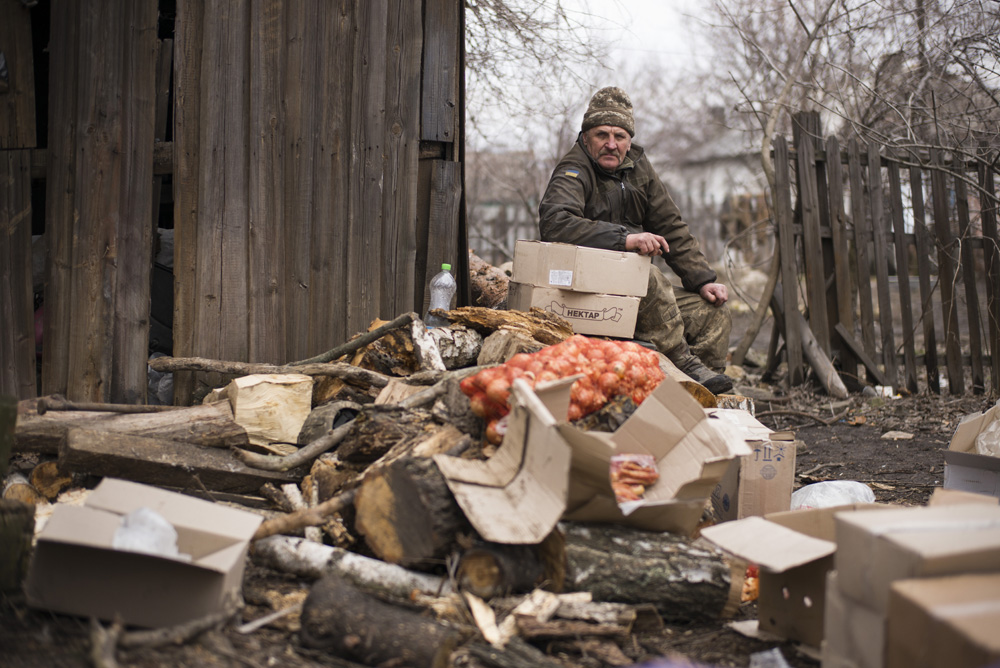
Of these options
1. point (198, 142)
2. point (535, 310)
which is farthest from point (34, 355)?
point (535, 310)

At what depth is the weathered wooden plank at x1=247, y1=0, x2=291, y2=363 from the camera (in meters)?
3.99

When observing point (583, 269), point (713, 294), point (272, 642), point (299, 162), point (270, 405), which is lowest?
point (272, 642)

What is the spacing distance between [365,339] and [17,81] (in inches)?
90.7

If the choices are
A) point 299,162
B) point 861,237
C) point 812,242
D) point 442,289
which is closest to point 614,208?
point 442,289

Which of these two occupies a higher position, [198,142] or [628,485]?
[198,142]

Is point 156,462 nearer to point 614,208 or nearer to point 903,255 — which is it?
point 614,208

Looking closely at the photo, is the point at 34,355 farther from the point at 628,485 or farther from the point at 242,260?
the point at 628,485

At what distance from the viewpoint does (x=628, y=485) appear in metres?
2.76

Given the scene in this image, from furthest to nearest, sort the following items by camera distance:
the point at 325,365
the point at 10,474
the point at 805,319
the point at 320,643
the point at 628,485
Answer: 1. the point at 805,319
2. the point at 325,365
3. the point at 10,474
4. the point at 628,485
5. the point at 320,643

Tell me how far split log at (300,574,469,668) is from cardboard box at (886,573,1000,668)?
1.13m

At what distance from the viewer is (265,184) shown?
405 cm

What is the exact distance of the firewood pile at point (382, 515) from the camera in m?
2.16

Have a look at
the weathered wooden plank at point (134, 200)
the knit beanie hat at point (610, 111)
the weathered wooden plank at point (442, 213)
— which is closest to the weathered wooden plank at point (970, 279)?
the knit beanie hat at point (610, 111)

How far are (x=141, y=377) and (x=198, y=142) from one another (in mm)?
1278
